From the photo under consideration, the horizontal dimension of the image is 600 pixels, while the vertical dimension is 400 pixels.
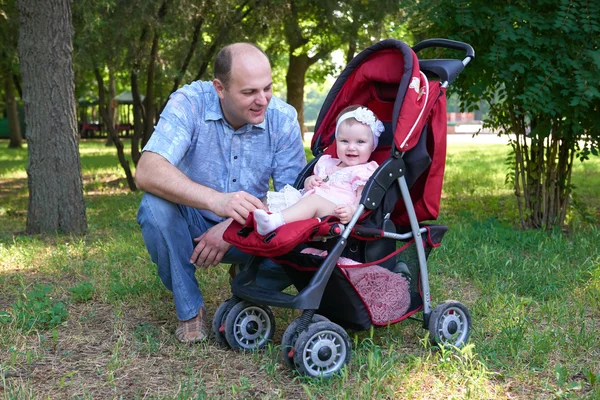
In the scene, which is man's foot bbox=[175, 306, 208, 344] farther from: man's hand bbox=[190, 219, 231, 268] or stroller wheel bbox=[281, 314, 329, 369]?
stroller wheel bbox=[281, 314, 329, 369]

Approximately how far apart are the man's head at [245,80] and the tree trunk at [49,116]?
10.9 ft

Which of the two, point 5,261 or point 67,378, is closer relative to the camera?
point 67,378

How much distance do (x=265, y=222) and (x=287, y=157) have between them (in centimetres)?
98

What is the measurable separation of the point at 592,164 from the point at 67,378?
13198mm

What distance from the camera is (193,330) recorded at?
3.67 m

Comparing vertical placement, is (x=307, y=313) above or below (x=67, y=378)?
above

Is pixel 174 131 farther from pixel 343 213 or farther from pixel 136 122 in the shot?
pixel 136 122

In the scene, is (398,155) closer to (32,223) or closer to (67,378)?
(67,378)

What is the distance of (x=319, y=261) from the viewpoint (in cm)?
325

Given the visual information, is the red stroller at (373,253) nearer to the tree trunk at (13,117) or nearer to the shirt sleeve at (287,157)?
the shirt sleeve at (287,157)

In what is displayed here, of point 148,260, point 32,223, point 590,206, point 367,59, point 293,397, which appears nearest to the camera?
point 293,397

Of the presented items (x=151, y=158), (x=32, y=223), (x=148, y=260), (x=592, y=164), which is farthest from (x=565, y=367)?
(x=592, y=164)

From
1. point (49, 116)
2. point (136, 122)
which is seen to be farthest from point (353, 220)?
point (136, 122)

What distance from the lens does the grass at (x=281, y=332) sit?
304 cm
